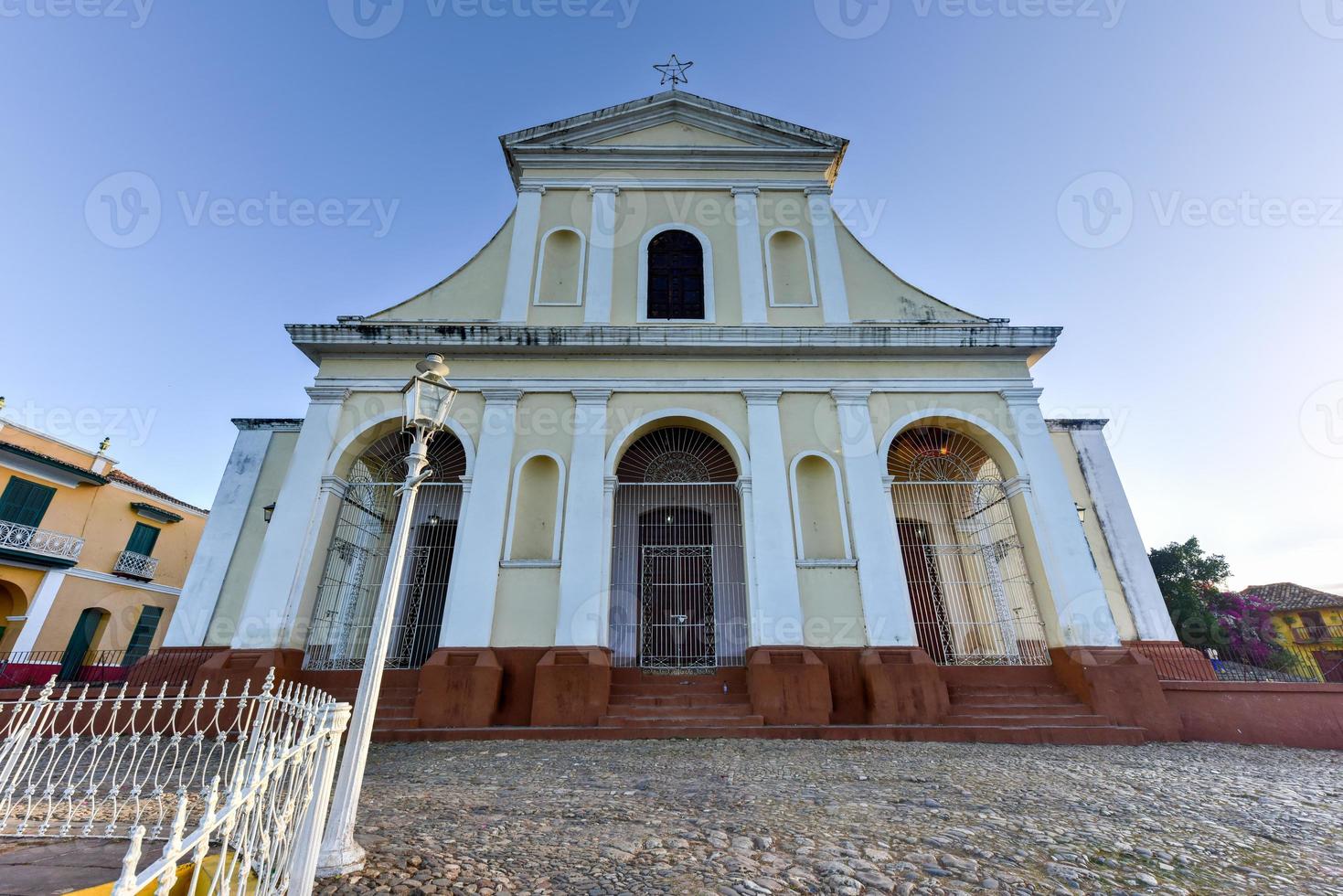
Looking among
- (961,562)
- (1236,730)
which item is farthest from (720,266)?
(1236,730)

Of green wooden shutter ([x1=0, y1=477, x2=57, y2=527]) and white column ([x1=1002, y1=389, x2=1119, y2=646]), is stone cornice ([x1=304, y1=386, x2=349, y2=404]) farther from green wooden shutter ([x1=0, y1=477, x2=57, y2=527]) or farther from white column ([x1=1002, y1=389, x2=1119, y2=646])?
green wooden shutter ([x1=0, y1=477, x2=57, y2=527])

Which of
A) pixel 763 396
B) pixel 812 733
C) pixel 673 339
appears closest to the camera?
pixel 812 733

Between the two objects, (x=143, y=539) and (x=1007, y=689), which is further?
(x=143, y=539)

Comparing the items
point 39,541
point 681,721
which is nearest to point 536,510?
point 681,721

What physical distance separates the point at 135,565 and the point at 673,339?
57.6ft

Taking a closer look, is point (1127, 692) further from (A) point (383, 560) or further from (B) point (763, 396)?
(A) point (383, 560)

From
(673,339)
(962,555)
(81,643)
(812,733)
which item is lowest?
(812,733)

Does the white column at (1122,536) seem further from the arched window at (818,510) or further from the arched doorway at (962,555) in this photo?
the arched window at (818,510)

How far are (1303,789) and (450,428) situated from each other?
9.34m

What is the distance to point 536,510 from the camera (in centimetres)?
802

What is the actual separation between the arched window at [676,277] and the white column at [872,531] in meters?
2.91

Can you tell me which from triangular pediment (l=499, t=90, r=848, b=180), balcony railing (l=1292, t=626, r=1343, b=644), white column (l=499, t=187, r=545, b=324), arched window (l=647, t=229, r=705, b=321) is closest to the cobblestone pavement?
white column (l=499, t=187, r=545, b=324)

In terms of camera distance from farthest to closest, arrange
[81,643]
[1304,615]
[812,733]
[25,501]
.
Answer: [1304,615] < [81,643] < [25,501] < [812,733]

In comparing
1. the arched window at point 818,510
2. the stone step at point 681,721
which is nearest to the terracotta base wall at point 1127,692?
the arched window at point 818,510
